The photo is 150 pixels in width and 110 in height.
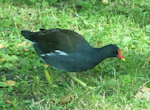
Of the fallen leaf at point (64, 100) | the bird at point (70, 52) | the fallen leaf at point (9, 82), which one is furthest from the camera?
the fallen leaf at point (9, 82)

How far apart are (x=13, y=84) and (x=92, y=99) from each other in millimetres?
1097

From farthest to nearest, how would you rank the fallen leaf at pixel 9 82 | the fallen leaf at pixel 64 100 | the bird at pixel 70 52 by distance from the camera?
the fallen leaf at pixel 9 82
the bird at pixel 70 52
the fallen leaf at pixel 64 100

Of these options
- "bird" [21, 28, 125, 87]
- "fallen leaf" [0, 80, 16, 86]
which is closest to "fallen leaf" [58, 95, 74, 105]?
"bird" [21, 28, 125, 87]

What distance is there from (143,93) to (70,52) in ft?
3.47

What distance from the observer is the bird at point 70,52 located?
309cm

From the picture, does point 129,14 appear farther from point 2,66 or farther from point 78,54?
point 2,66

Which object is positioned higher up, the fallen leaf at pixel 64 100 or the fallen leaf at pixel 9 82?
the fallen leaf at pixel 9 82

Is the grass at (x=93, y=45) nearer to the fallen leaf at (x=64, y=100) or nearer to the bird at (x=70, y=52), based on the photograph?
the fallen leaf at (x=64, y=100)

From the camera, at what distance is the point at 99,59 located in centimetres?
310

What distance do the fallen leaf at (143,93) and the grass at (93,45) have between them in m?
0.07

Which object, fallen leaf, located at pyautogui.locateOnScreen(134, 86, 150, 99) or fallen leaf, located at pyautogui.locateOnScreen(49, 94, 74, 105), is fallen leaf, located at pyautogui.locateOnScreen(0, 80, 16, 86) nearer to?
fallen leaf, located at pyautogui.locateOnScreen(49, 94, 74, 105)

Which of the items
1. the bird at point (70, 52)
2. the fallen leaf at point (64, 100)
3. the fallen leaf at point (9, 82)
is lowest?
the fallen leaf at point (64, 100)

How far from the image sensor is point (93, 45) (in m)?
4.11

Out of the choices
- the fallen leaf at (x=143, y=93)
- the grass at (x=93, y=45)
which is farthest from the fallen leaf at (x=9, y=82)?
the fallen leaf at (x=143, y=93)
